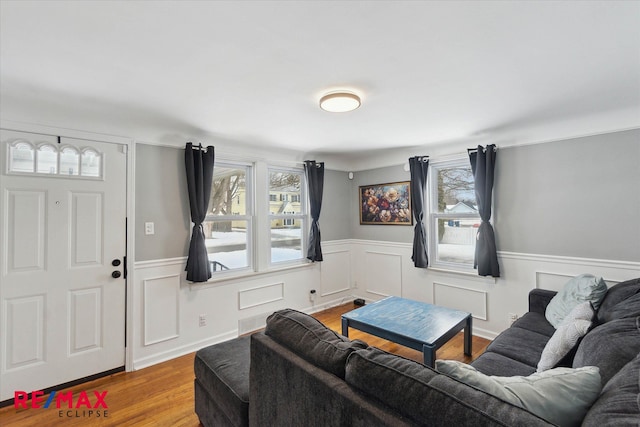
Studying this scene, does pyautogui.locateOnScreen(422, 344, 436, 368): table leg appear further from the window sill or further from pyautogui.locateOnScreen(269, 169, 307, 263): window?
pyautogui.locateOnScreen(269, 169, 307, 263): window

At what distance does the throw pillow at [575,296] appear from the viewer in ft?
7.00

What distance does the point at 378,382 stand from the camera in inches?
37.6

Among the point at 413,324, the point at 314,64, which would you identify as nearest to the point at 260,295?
the point at 413,324

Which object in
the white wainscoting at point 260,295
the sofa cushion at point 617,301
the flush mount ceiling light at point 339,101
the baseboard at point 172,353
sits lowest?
the baseboard at point 172,353

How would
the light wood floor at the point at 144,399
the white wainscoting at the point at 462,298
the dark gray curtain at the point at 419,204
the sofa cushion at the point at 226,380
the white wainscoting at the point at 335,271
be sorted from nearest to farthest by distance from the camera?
1. the sofa cushion at the point at 226,380
2. the light wood floor at the point at 144,399
3. the white wainscoting at the point at 462,298
4. the dark gray curtain at the point at 419,204
5. the white wainscoting at the point at 335,271

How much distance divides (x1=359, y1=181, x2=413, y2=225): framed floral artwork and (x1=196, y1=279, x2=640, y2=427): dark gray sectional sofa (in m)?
2.33

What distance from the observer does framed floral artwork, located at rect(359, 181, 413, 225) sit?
4051 millimetres

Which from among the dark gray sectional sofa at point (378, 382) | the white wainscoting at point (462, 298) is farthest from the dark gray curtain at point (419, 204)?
the dark gray sectional sofa at point (378, 382)

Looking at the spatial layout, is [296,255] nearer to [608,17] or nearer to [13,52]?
[13,52]

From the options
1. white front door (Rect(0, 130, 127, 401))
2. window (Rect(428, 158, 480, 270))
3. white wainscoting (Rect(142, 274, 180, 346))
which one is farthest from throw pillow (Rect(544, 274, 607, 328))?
white front door (Rect(0, 130, 127, 401))

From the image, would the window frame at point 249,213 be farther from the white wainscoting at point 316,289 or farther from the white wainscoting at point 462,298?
the white wainscoting at point 462,298

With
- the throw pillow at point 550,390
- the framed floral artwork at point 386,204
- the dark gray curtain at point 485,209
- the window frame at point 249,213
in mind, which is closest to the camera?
the throw pillow at point 550,390

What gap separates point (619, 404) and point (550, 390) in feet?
0.53

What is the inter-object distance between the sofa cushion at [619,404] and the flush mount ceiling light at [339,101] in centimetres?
196
